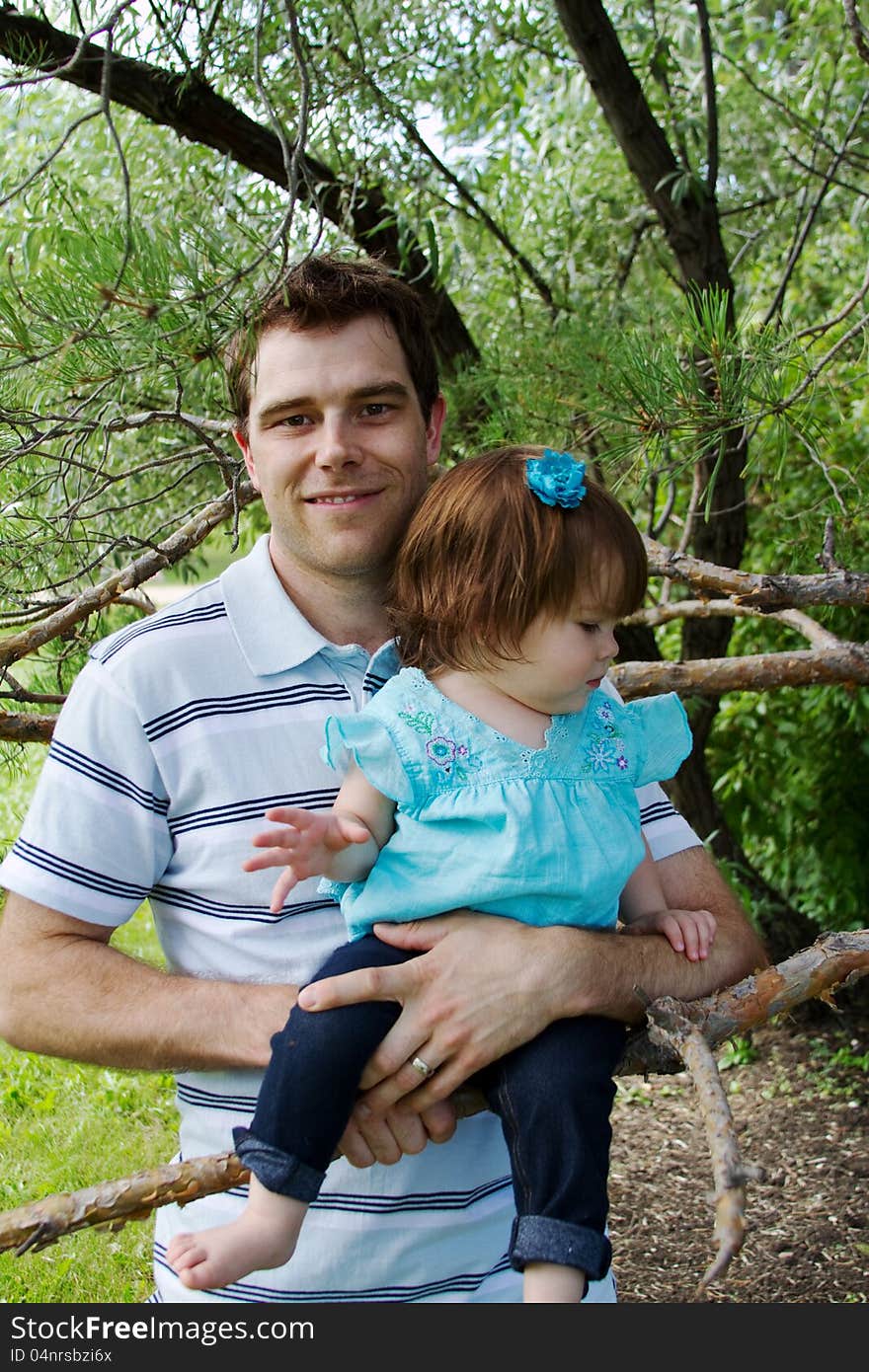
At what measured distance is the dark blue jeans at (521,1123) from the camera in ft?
4.76

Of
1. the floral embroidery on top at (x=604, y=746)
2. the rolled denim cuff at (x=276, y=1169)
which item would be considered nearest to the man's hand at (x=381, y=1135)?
the rolled denim cuff at (x=276, y=1169)

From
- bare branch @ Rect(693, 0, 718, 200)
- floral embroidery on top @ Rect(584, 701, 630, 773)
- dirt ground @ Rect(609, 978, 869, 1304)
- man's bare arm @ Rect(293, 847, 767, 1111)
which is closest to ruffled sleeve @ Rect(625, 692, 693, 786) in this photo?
floral embroidery on top @ Rect(584, 701, 630, 773)

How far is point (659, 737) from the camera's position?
70.7 inches

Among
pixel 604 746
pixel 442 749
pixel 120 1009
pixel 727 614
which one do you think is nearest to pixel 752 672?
pixel 727 614

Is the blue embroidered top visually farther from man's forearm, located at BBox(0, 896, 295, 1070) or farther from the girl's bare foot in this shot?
the girl's bare foot

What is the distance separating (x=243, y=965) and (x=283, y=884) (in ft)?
0.95

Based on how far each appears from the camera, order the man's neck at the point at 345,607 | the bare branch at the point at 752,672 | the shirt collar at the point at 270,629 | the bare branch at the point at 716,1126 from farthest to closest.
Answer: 1. the bare branch at the point at 752,672
2. the man's neck at the point at 345,607
3. the shirt collar at the point at 270,629
4. the bare branch at the point at 716,1126

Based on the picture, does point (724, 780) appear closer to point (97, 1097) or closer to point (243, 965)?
point (97, 1097)

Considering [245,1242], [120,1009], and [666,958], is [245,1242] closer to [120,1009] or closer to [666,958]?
[120,1009]

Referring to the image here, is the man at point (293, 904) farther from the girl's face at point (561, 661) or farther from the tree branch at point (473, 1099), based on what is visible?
the girl's face at point (561, 661)

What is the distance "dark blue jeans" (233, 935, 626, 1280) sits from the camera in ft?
4.76

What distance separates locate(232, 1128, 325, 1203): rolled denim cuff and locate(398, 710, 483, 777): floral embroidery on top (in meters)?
0.49

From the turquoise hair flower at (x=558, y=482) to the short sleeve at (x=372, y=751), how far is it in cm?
36

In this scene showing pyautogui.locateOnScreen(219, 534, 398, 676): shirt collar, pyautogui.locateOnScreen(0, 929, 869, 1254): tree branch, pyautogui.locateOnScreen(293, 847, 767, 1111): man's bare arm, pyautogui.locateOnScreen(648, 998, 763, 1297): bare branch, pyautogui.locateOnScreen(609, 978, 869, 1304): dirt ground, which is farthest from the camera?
pyautogui.locateOnScreen(609, 978, 869, 1304): dirt ground
